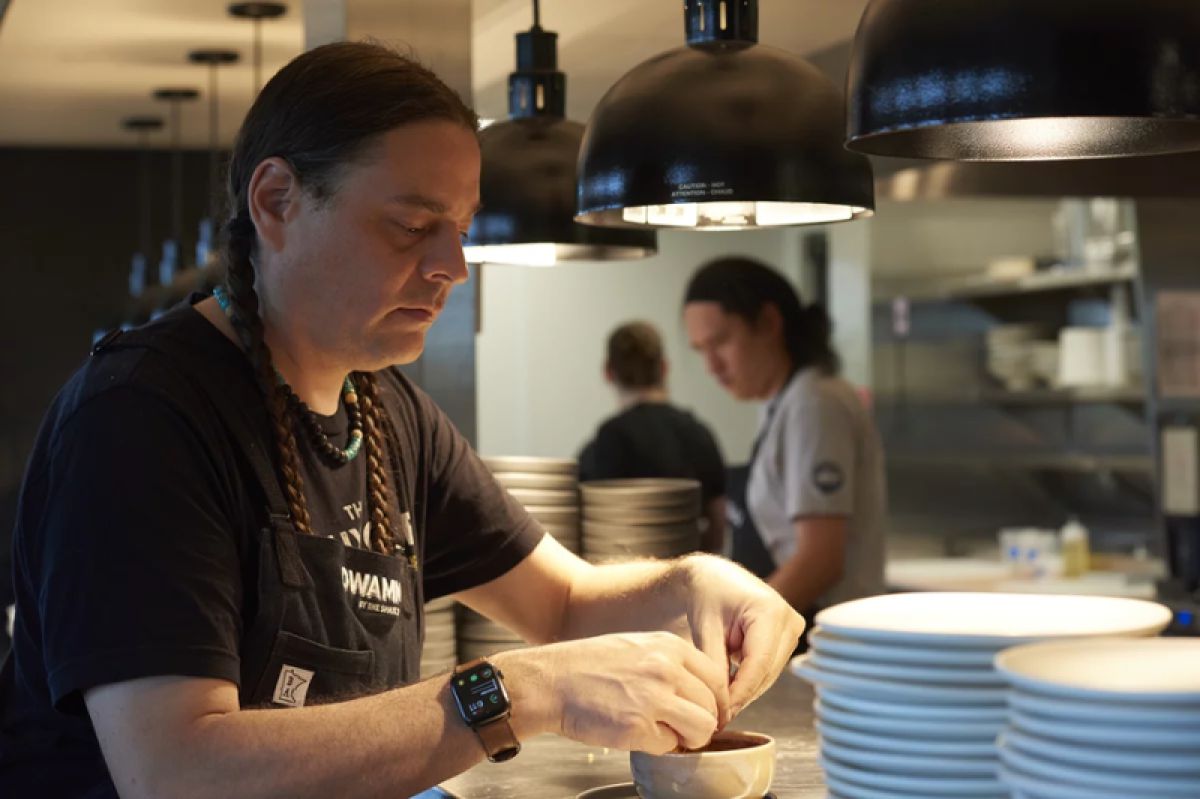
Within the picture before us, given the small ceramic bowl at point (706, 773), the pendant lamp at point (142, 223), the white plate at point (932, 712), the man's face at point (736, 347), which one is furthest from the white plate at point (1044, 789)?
the pendant lamp at point (142, 223)

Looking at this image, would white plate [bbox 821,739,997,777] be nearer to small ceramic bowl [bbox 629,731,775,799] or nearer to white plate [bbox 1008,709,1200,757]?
white plate [bbox 1008,709,1200,757]

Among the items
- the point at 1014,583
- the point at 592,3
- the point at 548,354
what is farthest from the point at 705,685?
the point at 548,354

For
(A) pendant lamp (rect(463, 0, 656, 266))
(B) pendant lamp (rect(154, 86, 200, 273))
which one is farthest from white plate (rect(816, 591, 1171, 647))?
(B) pendant lamp (rect(154, 86, 200, 273))

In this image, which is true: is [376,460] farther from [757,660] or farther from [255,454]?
[757,660]

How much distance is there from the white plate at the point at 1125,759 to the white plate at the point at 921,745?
0.19 m

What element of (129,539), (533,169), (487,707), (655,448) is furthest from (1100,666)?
(655,448)

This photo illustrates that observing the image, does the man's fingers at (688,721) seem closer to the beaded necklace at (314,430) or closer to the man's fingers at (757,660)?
the man's fingers at (757,660)

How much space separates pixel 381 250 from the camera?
1875 mm

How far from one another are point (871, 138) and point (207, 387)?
0.80 m

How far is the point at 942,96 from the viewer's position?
50.6 inches

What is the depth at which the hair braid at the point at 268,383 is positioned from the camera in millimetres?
1865

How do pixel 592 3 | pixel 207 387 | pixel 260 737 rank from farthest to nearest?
1. pixel 592 3
2. pixel 207 387
3. pixel 260 737

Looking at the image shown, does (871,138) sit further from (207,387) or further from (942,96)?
(207,387)

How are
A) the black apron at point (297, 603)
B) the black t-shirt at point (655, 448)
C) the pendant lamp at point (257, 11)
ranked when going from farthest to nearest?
the black t-shirt at point (655, 448)
the pendant lamp at point (257, 11)
the black apron at point (297, 603)
